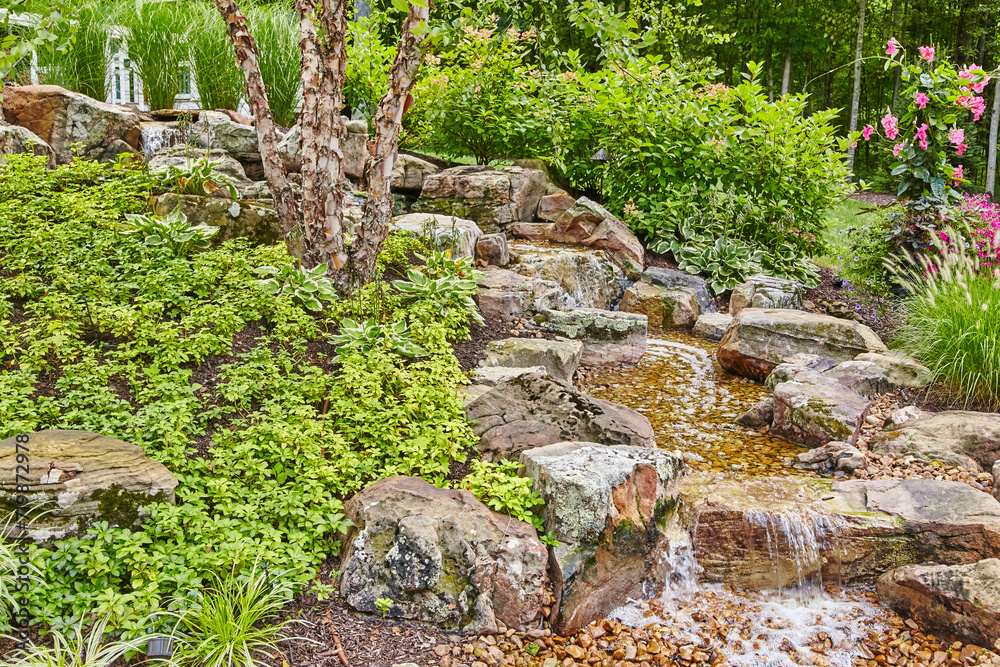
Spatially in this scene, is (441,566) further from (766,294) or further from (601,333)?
(766,294)

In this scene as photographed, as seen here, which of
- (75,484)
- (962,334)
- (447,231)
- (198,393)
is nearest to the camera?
(75,484)

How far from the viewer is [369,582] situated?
3074mm

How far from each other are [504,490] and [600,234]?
18.1ft

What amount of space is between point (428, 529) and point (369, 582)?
14.1 inches

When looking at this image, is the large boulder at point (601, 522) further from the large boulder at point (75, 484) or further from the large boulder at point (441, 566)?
the large boulder at point (75, 484)

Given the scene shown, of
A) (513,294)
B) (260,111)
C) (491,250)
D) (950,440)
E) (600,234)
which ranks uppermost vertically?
(260,111)

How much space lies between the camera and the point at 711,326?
7512 millimetres

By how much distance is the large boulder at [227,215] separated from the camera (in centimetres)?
572

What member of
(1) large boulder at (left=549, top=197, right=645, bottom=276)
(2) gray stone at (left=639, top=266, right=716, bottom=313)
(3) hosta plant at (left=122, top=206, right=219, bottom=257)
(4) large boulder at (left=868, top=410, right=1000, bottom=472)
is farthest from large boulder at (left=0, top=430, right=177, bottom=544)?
(2) gray stone at (left=639, top=266, right=716, bottom=313)

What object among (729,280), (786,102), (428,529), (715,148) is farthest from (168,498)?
(786,102)

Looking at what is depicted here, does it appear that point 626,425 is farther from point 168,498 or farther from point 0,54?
point 0,54

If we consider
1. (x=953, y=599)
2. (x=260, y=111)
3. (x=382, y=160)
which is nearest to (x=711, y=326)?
(x=382, y=160)

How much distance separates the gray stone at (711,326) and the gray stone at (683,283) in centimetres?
53

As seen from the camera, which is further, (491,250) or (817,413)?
(491,250)
